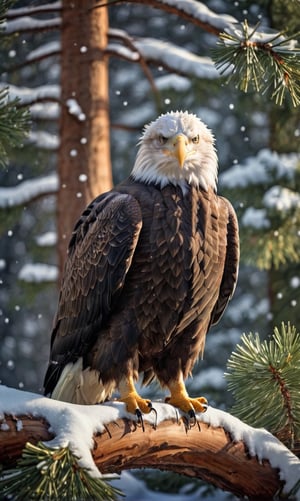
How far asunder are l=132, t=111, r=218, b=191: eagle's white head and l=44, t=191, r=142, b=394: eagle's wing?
17cm

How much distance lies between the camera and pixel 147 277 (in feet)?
11.5

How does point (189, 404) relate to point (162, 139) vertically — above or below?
below

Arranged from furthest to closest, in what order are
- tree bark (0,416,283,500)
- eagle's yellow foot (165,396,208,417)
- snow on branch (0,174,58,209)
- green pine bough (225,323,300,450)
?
1. snow on branch (0,174,58,209)
2. eagle's yellow foot (165,396,208,417)
3. green pine bough (225,323,300,450)
4. tree bark (0,416,283,500)

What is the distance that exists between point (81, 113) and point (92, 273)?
6.26 feet

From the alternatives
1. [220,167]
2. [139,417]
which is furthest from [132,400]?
[220,167]

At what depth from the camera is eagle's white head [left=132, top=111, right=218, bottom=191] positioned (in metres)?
3.58

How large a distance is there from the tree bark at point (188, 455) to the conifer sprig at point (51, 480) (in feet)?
1.01

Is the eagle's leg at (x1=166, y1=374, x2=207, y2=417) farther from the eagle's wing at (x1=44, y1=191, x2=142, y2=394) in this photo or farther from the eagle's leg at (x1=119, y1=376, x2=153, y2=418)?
the eagle's wing at (x1=44, y1=191, x2=142, y2=394)

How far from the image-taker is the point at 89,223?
3752 millimetres

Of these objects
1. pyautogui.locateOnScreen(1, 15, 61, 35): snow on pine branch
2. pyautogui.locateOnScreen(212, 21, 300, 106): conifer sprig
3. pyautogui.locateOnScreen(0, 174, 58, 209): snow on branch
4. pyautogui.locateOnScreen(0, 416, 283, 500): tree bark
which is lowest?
pyautogui.locateOnScreen(0, 416, 283, 500): tree bark

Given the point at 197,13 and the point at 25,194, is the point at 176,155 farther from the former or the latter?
the point at 25,194

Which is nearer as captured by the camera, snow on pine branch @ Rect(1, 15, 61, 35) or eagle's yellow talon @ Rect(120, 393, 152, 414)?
eagle's yellow talon @ Rect(120, 393, 152, 414)

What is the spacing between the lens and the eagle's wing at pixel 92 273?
3490 mm

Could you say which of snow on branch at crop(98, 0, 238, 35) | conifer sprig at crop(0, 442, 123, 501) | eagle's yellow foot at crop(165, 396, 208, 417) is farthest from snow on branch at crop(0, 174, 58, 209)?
conifer sprig at crop(0, 442, 123, 501)
